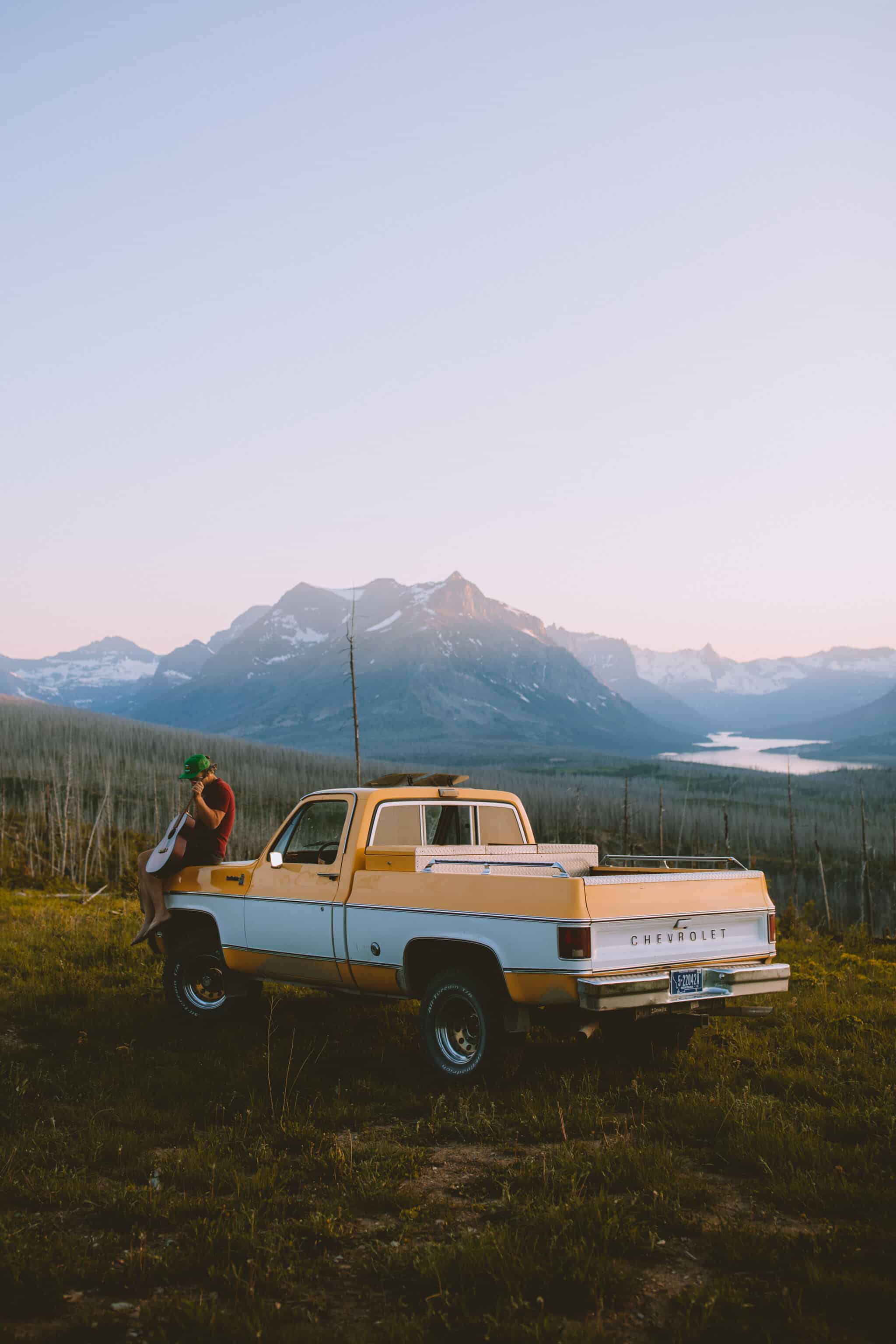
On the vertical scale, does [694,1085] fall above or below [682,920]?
below

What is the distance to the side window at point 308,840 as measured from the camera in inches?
340

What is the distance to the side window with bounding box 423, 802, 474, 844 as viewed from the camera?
28.8ft

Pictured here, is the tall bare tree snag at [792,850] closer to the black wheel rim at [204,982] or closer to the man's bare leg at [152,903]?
the black wheel rim at [204,982]

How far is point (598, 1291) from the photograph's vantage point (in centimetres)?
410

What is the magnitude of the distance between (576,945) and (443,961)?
140 cm

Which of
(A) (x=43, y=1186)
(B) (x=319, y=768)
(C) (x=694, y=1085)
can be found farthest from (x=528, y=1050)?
(B) (x=319, y=768)

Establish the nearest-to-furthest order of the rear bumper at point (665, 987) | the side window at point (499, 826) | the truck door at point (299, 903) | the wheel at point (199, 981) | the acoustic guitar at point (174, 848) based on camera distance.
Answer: the rear bumper at point (665, 987)
the truck door at point (299, 903)
the side window at point (499, 826)
the wheel at point (199, 981)
the acoustic guitar at point (174, 848)

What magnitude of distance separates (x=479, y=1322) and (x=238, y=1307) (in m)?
0.97

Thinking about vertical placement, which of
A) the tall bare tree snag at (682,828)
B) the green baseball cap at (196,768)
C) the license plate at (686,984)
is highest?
the green baseball cap at (196,768)

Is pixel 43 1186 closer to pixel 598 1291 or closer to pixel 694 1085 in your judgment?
pixel 598 1291

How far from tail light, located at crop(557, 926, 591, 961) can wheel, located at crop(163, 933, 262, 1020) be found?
13.0ft

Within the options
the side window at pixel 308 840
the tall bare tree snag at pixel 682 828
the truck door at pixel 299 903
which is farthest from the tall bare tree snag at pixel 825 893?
the truck door at pixel 299 903

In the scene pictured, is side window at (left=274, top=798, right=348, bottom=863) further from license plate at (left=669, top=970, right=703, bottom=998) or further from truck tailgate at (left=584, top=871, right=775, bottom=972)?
license plate at (left=669, top=970, right=703, bottom=998)

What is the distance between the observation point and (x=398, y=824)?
334 inches
